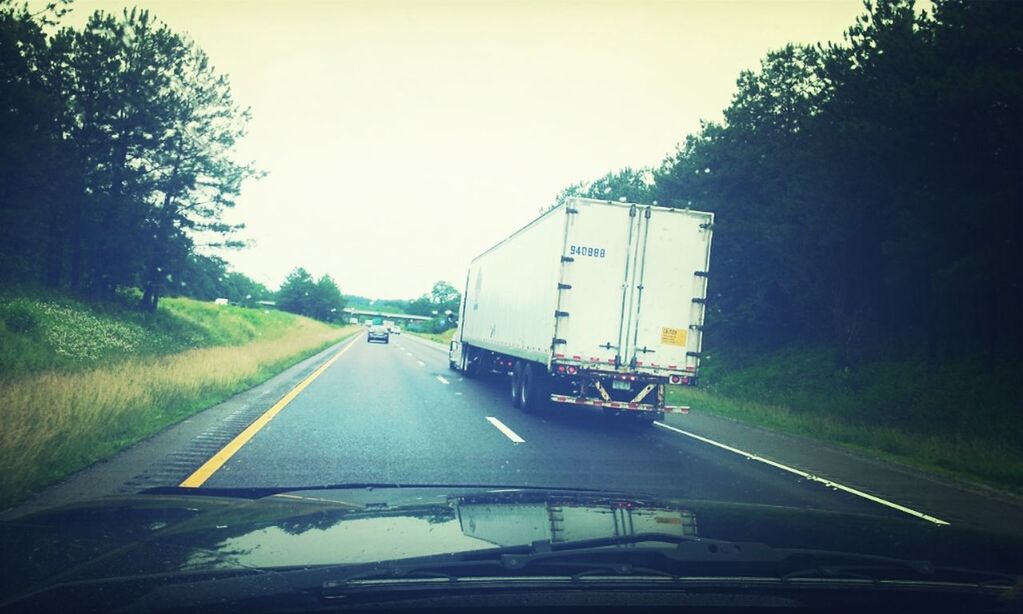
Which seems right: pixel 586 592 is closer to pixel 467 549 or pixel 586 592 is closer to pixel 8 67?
→ pixel 467 549

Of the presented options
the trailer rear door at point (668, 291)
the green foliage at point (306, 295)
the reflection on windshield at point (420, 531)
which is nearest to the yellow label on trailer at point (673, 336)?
the trailer rear door at point (668, 291)

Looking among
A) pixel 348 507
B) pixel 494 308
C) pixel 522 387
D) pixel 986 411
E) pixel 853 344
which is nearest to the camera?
pixel 348 507

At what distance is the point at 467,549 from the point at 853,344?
23.9 m

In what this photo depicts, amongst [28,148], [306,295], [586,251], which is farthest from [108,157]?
[306,295]

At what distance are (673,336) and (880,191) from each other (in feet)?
37.2

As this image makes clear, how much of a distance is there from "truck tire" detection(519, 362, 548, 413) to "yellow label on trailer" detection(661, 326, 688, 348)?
8.70 feet

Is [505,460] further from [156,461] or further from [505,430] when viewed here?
[156,461]

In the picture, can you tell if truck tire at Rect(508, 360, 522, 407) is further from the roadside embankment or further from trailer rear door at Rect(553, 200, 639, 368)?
the roadside embankment

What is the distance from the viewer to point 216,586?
2490 millimetres

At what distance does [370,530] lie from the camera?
11.0 ft

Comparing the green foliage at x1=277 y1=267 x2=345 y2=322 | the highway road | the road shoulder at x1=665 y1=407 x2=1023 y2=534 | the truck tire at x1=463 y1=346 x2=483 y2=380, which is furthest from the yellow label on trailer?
the green foliage at x1=277 y1=267 x2=345 y2=322

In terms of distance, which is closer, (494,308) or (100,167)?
(494,308)

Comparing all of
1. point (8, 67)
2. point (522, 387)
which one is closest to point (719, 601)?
point (522, 387)

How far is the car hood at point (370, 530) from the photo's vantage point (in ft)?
9.43
